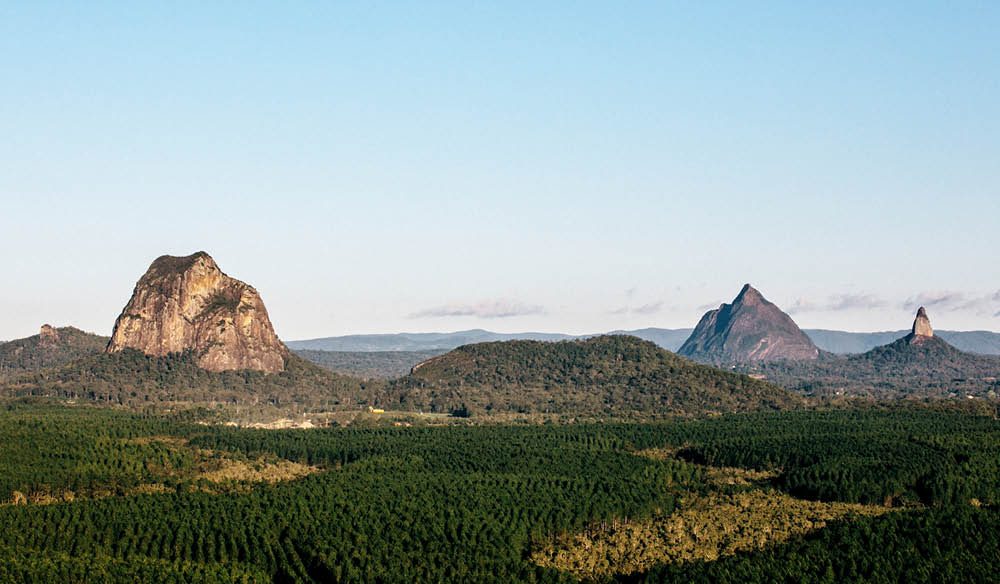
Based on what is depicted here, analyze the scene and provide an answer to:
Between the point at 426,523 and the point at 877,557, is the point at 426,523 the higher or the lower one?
the higher one

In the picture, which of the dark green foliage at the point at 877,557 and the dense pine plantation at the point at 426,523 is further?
the dense pine plantation at the point at 426,523

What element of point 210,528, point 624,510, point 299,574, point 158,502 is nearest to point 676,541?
point 624,510

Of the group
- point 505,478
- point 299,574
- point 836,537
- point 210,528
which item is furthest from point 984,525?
point 210,528

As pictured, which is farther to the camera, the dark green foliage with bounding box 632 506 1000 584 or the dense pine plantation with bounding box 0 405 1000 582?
the dense pine plantation with bounding box 0 405 1000 582

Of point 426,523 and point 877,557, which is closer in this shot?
point 877,557

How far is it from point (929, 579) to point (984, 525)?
1050 inches

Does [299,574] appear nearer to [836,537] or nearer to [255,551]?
[255,551]

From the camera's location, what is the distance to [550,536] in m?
152

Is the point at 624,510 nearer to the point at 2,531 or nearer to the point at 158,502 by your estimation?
the point at 158,502

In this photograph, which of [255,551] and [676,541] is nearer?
[255,551]

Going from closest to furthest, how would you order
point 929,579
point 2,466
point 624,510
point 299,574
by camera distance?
point 929,579, point 299,574, point 624,510, point 2,466

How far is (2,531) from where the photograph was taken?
13850cm

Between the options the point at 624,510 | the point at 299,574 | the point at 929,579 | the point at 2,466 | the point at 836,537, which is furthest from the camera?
the point at 2,466

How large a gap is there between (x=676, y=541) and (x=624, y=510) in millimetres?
15900
